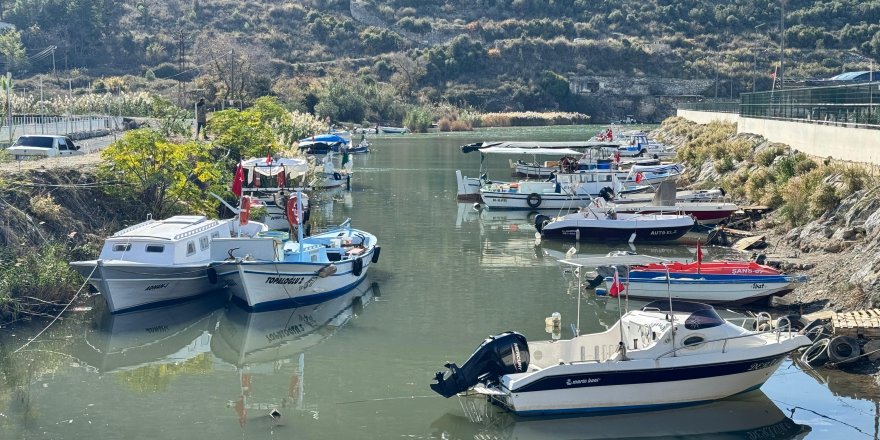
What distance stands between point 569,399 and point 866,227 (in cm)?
1591

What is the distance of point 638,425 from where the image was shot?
851 inches

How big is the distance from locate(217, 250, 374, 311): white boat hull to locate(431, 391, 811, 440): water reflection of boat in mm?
10335

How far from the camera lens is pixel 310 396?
2361 cm

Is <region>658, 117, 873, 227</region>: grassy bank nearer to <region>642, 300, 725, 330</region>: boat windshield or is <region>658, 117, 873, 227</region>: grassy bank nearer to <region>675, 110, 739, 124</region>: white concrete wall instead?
<region>675, 110, 739, 124</region>: white concrete wall

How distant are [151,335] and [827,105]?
32.7 meters

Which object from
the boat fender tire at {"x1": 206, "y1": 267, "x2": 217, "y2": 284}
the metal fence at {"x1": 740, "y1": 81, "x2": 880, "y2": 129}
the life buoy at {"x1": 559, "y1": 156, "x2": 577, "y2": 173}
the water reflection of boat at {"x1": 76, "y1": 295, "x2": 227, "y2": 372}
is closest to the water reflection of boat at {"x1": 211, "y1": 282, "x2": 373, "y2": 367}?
the water reflection of boat at {"x1": 76, "y1": 295, "x2": 227, "y2": 372}

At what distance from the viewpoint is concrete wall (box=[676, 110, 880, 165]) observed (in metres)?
40.5

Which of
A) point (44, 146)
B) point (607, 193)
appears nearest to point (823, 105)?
point (607, 193)

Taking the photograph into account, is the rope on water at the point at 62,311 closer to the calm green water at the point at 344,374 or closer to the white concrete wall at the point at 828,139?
the calm green water at the point at 344,374

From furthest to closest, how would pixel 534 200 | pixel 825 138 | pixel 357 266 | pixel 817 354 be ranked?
1. pixel 534 200
2. pixel 825 138
3. pixel 357 266
4. pixel 817 354

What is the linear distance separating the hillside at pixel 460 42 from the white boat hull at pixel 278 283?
10156cm

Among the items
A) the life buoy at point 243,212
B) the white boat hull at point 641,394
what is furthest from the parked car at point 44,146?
the white boat hull at point 641,394

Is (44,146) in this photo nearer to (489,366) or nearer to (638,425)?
(489,366)

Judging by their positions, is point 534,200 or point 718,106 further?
point 718,106
